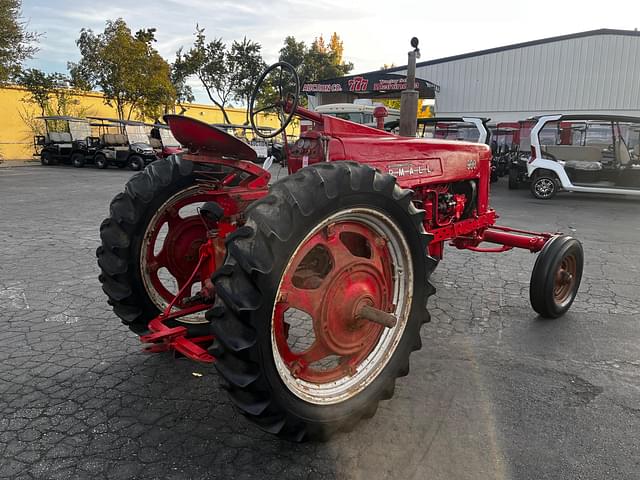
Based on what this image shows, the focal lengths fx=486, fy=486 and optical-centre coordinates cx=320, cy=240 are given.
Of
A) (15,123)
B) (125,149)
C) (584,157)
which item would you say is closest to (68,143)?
(125,149)

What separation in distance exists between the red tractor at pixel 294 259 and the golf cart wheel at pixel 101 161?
64.4 ft

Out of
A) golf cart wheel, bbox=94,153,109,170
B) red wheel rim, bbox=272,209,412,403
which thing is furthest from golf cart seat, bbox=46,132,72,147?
red wheel rim, bbox=272,209,412,403

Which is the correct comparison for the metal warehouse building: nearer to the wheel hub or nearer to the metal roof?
the metal roof

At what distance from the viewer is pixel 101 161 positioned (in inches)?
822

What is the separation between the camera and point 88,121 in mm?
23469

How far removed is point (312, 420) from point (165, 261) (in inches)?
64.9

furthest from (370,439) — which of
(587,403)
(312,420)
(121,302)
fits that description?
(121,302)

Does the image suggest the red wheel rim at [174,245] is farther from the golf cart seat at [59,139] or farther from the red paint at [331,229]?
the golf cart seat at [59,139]

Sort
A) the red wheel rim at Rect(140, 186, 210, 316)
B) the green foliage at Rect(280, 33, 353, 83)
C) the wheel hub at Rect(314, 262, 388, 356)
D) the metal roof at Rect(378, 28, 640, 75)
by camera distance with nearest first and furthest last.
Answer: the wheel hub at Rect(314, 262, 388, 356)
the red wheel rim at Rect(140, 186, 210, 316)
the metal roof at Rect(378, 28, 640, 75)
the green foliage at Rect(280, 33, 353, 83)

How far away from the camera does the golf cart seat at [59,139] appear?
2225cm

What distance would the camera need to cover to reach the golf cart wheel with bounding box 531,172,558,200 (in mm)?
12477

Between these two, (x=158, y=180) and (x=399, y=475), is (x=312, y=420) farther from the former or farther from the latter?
(x=158, y=180)

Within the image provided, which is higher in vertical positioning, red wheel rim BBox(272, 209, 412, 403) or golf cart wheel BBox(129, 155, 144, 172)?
red wheel rim BBox(272, 209, 412, 403)

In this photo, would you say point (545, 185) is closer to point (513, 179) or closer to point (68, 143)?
point (513, 179)
